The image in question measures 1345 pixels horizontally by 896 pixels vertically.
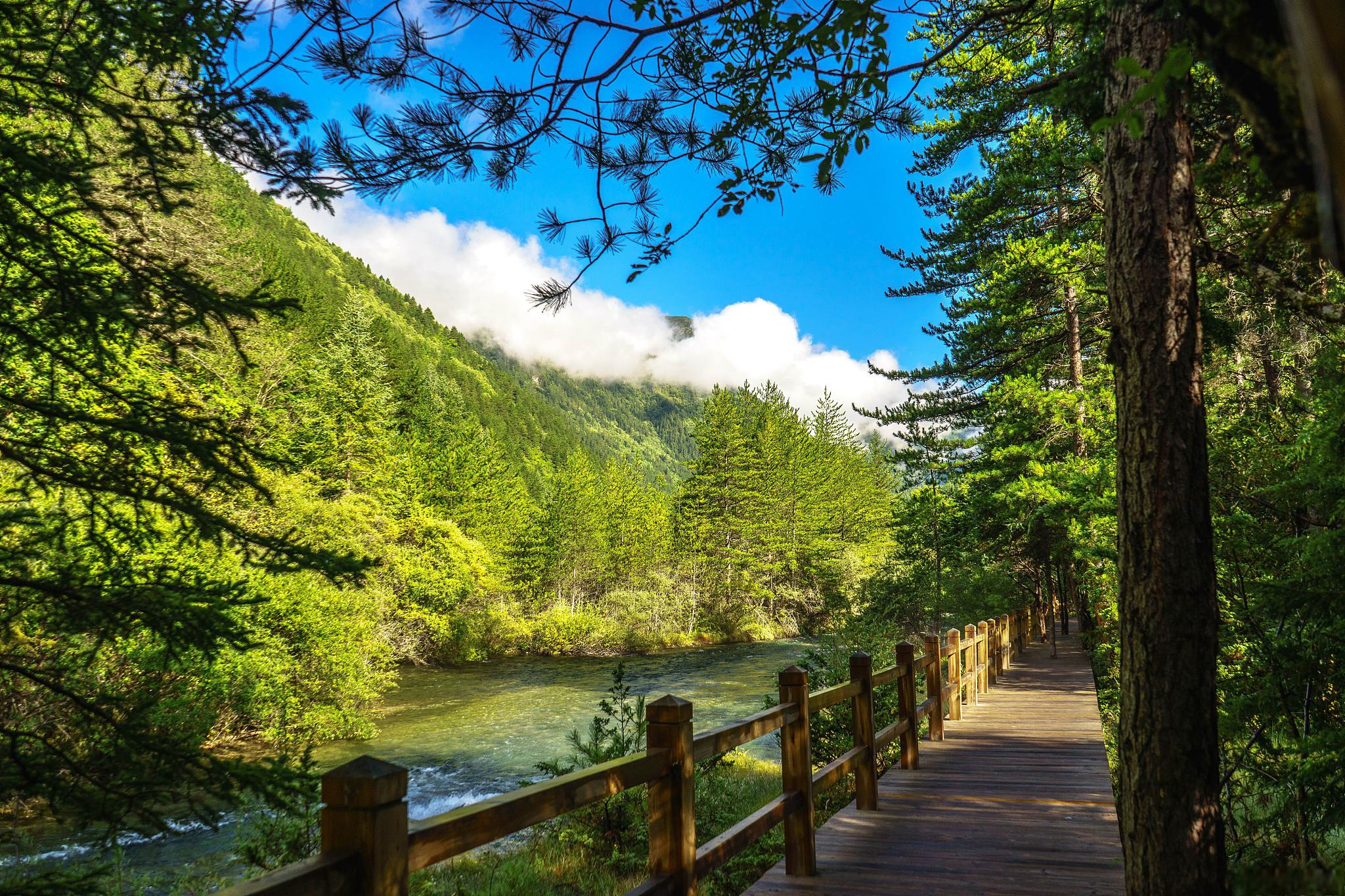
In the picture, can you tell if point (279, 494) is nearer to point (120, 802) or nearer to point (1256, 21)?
point (120, 802)

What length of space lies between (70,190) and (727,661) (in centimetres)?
2701

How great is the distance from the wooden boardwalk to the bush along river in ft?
12.0

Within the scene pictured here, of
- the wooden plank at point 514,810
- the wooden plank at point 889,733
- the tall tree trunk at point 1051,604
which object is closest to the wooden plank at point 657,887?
the wooden plank at point 514,810

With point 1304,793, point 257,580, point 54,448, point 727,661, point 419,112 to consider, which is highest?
point 419,112

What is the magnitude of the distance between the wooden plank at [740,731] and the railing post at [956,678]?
249 inches

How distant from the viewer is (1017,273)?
14.1m

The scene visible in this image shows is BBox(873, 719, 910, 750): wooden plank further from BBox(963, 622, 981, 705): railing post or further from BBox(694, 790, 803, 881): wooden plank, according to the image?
BBox(963, 622, 981, 705): railing post

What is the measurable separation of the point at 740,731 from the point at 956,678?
768 centimetres

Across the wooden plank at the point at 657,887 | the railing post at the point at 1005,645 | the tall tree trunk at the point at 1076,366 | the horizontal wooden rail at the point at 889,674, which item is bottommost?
the railing post at the point at 1005,645

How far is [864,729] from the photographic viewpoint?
6.08m

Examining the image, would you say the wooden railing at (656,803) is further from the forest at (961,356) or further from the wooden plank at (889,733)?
the forest at (961,356)

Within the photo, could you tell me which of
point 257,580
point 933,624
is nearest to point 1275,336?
point 933,624

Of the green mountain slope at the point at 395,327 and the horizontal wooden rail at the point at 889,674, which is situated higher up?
the green mountain slope at the point at 395,327

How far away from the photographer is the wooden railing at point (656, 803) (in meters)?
1.81
